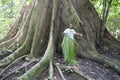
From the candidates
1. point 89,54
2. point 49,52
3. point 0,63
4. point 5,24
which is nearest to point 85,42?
point 89,54

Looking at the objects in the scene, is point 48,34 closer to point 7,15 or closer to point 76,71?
point 76,71

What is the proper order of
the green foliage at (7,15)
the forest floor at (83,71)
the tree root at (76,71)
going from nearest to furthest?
1. the tree root at (76,71)
2. the forest floor at (83,71)
3. the green foliage at (7,15)

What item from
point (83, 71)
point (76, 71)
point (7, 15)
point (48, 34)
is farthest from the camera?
point (7, 15)

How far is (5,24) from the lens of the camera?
1638 centimetres

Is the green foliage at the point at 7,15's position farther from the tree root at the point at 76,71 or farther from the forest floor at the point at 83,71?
the tree root at the point at 76,71

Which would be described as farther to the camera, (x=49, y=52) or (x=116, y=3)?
(x=116, y=3)

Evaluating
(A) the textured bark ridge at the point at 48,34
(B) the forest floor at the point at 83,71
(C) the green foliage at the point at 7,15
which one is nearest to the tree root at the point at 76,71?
(B) the forest floor at the point at 83,71

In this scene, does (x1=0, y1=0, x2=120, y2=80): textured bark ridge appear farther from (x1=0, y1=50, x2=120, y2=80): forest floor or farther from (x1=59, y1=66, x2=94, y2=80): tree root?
(x1=59, y1=66, x2=94, y2=80): tree root

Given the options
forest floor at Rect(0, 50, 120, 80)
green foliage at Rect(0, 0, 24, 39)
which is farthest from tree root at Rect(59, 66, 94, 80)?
green foliage at Rect(0, 0, 24, 39)

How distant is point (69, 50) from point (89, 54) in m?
2.72

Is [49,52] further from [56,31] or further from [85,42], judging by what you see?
[85,42]

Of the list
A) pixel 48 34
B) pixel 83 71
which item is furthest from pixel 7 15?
pixel 83 71

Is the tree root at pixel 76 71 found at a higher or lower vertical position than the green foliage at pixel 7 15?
lower

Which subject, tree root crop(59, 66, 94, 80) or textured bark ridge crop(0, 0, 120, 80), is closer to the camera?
tree root crop(59, 66, 94, 80)
